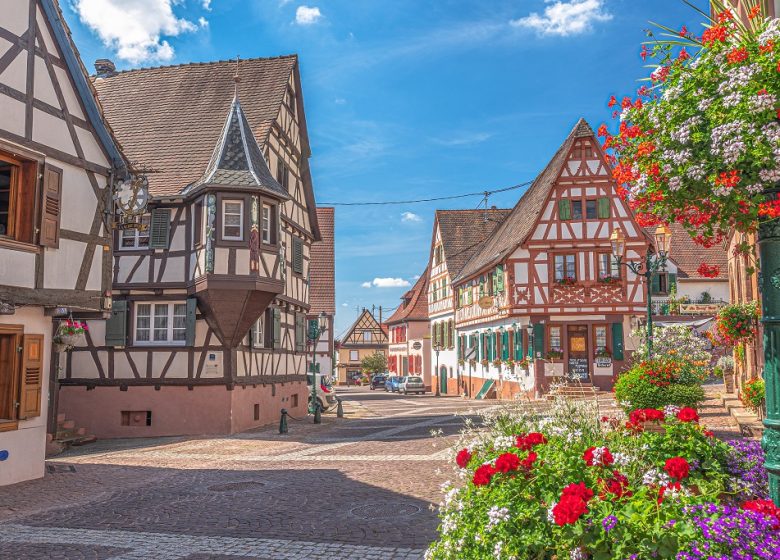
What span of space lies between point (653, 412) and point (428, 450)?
31.9ft

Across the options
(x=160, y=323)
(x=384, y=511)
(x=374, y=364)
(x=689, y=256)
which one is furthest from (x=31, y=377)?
(x=374, y=364)

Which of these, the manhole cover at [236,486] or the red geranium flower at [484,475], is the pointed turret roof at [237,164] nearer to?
the manhole cover at [236,486]

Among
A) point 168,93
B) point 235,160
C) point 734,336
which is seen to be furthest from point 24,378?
point 168,93

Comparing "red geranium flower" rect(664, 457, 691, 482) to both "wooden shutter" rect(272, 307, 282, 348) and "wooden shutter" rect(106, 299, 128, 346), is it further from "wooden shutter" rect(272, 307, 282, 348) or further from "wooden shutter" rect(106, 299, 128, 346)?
"wooden shutter" rect(272, 307, 282, 348)

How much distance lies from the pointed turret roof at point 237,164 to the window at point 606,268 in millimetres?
16789

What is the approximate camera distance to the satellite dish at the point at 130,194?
13.4 meters

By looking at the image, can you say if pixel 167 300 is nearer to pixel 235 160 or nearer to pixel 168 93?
pixel 235 160

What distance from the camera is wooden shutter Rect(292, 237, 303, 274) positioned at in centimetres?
2458

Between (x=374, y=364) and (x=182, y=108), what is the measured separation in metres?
60.4

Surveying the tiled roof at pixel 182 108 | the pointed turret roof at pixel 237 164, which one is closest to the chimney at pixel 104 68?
the tiled roof at pixel 182 108

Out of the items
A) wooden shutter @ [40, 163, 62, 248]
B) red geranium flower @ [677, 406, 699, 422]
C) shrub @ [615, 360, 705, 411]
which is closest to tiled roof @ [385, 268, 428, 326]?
shrub @ [615, 360, 705, 411]

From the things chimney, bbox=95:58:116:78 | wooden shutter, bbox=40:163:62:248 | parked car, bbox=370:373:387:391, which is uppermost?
chimney, bbox=95:58:116:78

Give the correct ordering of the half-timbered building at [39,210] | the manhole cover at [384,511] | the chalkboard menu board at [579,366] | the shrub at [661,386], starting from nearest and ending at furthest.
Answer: the manhole cover at [384,511] → the half-timbered building at [39,210] → the shrub at [661,386] → the chalkboard menu board at [579,366]

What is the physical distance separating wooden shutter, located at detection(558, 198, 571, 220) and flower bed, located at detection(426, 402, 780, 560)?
25937mm
